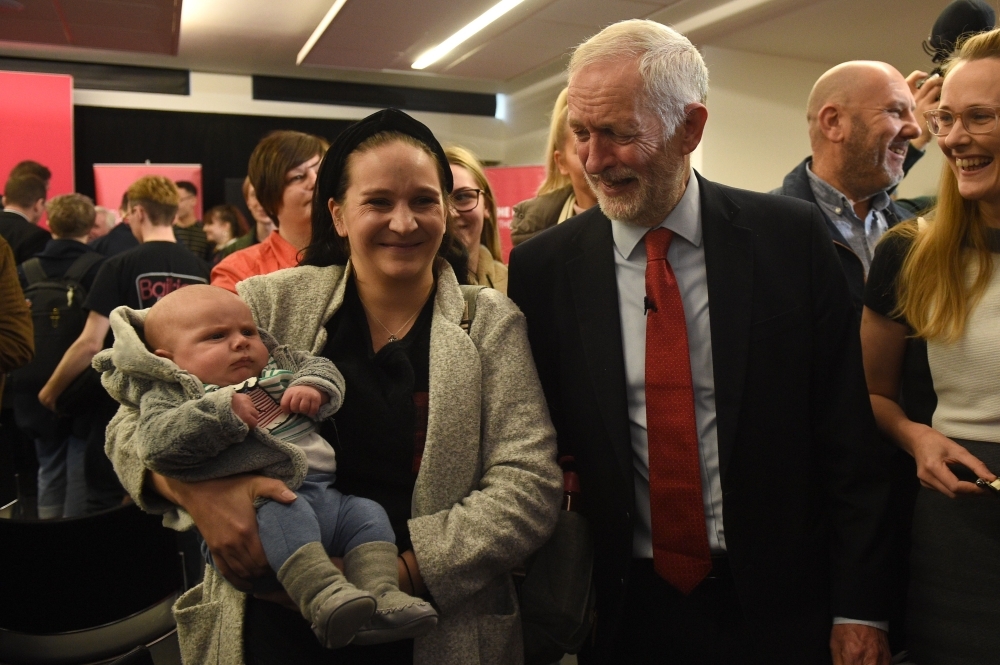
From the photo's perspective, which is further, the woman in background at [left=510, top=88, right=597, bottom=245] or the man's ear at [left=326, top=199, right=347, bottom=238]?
the woman in background at [left=510, top=88, right=597, bottom=245]

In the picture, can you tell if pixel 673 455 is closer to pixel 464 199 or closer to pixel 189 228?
pixel 464 199

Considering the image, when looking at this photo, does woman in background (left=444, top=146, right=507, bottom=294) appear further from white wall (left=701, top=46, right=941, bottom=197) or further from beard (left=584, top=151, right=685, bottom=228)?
white wall (left=701, top=46, right=941, bottom=197)

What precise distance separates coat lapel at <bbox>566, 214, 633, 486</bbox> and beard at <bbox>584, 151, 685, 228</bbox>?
10 centimetres

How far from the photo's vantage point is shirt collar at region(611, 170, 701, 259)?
174 centimetres

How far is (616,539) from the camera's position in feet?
5.55

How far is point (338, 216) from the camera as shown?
1.73 meters

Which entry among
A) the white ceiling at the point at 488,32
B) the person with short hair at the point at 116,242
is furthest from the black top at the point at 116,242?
the white ceiling at the point at 488,32

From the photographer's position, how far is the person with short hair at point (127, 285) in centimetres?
362

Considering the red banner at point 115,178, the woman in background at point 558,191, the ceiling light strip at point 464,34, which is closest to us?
the woman in background at point 558,191

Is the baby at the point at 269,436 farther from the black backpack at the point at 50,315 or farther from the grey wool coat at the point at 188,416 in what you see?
the black backpack at the point at 50,315

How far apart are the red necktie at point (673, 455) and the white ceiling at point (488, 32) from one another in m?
6.05

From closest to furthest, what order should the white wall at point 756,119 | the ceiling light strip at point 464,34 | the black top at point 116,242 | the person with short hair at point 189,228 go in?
Result: the black top at point 116,242 < the person with short hair at point 189,228 < the ceiling light strip at point 464,34 < the white wall at point 756,119

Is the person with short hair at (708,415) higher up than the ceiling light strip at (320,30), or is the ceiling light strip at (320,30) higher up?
the ceiling light strip at (320,30)

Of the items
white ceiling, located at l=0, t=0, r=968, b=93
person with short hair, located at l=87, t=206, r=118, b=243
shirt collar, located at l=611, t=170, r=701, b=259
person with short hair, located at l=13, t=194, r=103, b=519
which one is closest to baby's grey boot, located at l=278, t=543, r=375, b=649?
shirt collar, located at l=611, t=170, r=701, b=259
